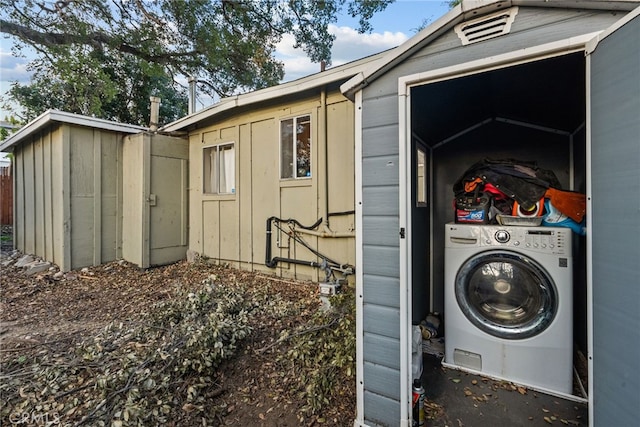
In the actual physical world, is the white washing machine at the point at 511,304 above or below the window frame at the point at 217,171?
below

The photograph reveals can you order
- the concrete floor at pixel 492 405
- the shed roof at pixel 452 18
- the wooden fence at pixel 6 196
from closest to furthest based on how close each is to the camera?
the shed roof at pixel 452 18 < the concrete floor at pixel 492 405 < the wooden fence at pixel 6 196

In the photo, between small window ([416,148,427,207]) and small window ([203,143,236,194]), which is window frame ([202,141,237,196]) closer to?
small window ([203,143,236,194])

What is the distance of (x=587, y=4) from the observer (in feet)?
3.70

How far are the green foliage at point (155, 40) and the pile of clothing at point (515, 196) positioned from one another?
6726 millimetres

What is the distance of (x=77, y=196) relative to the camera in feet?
Result: 15.7

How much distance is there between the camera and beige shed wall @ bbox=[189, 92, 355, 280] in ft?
12.5

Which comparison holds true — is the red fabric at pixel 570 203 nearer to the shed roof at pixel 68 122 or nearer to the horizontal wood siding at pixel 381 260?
the horizontal wood siding at pixel 381 260

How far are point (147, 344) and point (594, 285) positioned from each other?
2767 millimetres

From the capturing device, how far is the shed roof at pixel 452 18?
111 centimetres

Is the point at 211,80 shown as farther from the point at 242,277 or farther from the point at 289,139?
the point at 242,277

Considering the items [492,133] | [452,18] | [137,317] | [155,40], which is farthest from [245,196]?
[155,40]

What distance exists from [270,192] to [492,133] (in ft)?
9.55

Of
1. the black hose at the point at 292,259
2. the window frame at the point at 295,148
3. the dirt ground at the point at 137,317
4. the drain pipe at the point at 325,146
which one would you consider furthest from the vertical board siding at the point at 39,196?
the drain pipe at the point at 325,146

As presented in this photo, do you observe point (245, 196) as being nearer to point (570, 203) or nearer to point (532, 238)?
point (532, 238)
